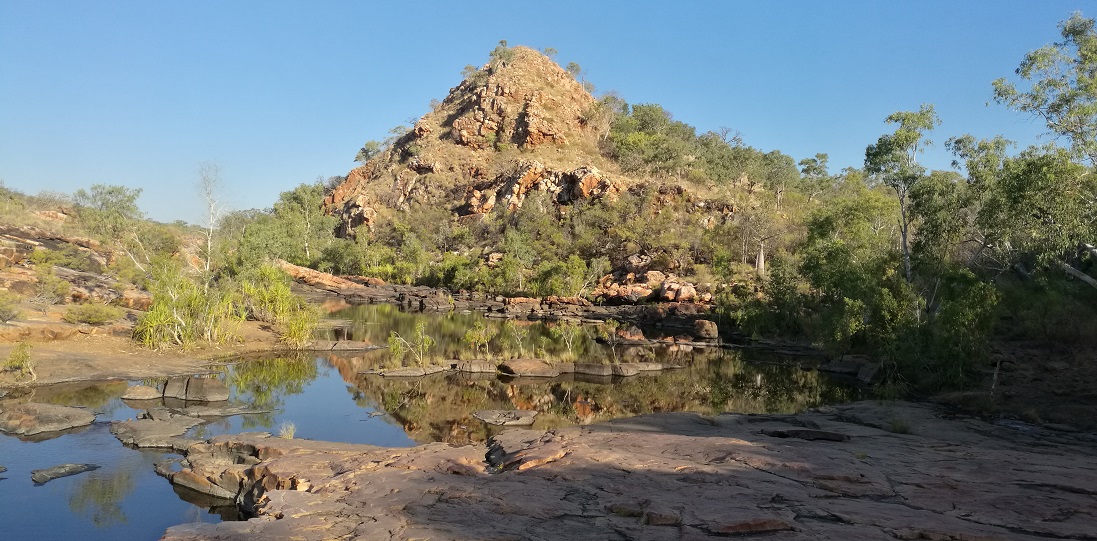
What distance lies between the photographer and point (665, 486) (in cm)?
771

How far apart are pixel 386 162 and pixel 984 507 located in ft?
328

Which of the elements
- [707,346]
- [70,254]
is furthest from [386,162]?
[707,346]

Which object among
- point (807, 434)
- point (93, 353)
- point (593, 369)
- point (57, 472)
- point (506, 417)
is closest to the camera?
point (57, 472)

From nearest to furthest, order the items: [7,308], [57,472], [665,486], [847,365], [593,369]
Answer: [665,486], [57,472], [7,308], [593,369], [847,365]

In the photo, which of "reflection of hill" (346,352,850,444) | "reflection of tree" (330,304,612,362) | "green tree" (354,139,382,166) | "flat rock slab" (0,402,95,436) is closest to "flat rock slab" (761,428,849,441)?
"reflection of hill" (346,352,850,444)

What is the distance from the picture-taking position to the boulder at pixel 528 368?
69.2 ft

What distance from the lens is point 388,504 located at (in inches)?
280

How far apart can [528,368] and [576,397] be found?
3429 mm

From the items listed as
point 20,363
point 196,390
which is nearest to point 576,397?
point 196,390

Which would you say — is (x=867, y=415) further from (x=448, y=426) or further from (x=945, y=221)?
(x=945, y=221)

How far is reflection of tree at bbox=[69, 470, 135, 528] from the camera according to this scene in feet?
28.3

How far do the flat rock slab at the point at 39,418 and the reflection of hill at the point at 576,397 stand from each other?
6.39 m

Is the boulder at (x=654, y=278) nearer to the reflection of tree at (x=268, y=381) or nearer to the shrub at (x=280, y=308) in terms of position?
the shrub at (x=280, y=308)

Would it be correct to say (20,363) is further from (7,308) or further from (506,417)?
(506,417)
